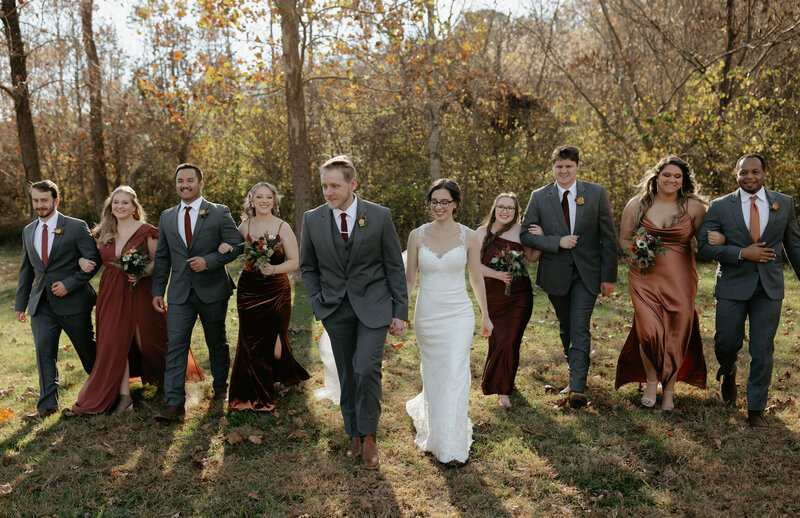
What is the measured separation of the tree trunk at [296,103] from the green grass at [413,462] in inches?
264

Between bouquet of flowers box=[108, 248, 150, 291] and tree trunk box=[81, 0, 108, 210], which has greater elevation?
tree trunk box=[81, 0, 108, 210]

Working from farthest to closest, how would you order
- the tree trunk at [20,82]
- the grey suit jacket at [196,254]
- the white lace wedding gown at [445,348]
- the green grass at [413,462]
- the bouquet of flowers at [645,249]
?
the tree trunk at [20,82]
the grey suit jacket at [196,254]
the bouquet of flowers at [645,249]
the white lace wedding gown at [445,348]
the green grass at [413,462]

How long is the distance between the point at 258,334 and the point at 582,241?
3.50 metres

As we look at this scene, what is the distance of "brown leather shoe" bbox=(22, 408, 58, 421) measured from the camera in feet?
19.1

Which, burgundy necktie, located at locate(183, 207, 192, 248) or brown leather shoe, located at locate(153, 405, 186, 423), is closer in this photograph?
brown leather shoe, located at locate(153, 405, 186, 423)

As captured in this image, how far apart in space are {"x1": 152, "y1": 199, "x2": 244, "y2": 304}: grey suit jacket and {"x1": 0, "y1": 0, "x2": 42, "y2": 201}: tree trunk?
418 inches

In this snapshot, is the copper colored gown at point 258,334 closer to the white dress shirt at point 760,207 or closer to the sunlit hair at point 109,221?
the sunlit hair at point 109,221

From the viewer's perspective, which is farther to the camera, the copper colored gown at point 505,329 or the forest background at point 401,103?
the forest background at point 401,103

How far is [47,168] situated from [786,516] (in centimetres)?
2556

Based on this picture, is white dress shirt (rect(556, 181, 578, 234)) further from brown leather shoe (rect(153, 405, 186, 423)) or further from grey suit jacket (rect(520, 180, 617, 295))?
brown leather shoe (rect(153, 405, 186, 423))

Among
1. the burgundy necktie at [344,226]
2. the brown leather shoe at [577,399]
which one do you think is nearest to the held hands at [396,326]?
the burgundy necktie at [344,226]

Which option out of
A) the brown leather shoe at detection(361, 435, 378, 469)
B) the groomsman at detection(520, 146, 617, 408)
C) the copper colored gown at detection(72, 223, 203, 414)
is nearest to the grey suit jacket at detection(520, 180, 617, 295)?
the groomsman at detection(520, 146, 617, 408)

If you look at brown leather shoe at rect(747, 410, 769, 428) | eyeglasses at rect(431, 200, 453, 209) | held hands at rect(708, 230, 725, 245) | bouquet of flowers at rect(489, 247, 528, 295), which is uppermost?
eyeglasses at rect(431, 200, 453, 209)

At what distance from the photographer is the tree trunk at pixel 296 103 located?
11.6 m
